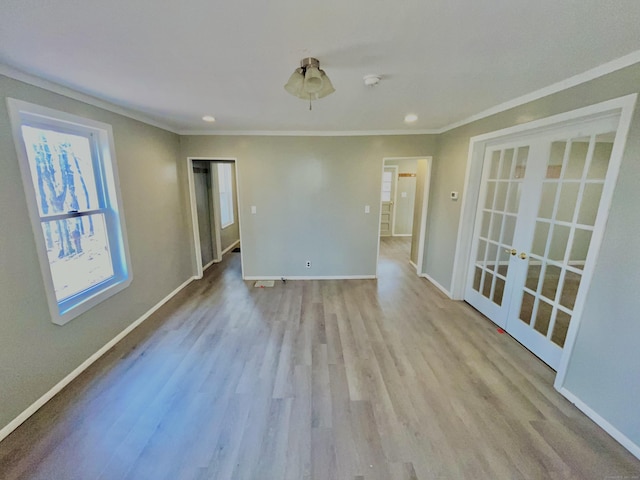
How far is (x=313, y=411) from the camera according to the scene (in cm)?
187

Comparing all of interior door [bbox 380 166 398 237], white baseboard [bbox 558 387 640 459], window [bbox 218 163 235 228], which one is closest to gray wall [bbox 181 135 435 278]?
window [bbox 218 163 235 228]

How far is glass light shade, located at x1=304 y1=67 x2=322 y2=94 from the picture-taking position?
1497 mm

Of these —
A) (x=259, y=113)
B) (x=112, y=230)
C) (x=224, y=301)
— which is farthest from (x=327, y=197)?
(x=112, y=230)

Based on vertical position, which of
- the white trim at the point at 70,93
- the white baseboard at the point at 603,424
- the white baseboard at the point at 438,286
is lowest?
the white baseboard at the point at 603,424

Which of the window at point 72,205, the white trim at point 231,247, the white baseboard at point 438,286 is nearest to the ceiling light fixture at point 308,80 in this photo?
the window at point 72,205

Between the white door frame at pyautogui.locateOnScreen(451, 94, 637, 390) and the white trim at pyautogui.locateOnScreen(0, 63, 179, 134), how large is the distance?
3.92 meters

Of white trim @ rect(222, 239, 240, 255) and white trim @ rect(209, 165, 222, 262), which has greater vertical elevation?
white trim @ rect(209, 165, 222, 262)

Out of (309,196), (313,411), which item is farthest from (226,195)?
(313,411)

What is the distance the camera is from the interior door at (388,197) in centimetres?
742

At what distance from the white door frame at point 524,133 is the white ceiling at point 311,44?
29cm

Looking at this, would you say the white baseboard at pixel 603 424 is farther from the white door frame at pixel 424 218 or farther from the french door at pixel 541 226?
the white door frame at pixel 424 218

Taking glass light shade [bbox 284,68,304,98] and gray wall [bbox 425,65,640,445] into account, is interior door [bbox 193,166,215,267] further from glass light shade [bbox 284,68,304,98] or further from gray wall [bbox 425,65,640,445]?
gray wall [bbox 425,65,640,445]

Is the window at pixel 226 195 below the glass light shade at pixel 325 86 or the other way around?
below

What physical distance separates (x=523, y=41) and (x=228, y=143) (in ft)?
11.8
